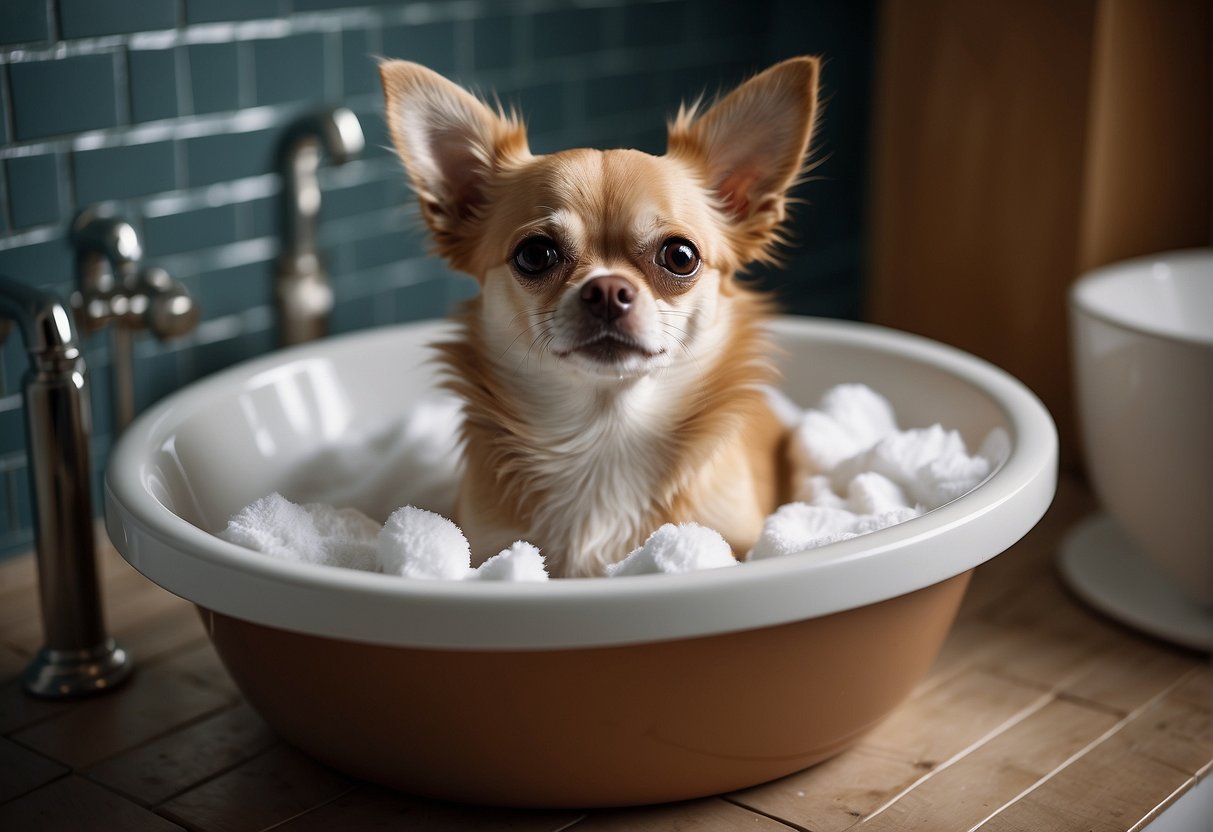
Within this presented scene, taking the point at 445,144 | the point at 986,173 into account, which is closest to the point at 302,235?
the point at 445,144

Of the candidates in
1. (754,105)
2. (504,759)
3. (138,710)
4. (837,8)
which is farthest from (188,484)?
(837,8)

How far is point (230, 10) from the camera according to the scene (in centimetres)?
195

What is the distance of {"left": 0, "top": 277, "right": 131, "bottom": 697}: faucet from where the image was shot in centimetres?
146

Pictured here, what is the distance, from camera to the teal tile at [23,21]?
5.60 feet

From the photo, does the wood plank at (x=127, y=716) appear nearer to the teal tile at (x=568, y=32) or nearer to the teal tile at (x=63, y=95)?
the teal tile at (x=63, y=95)

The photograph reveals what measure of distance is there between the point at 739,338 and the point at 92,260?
0.92 m

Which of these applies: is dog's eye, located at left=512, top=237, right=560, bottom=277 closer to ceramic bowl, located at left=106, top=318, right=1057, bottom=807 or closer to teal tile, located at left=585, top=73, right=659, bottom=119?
ceramic bowl, located at left=106, top=318, right=1057, bottom=807

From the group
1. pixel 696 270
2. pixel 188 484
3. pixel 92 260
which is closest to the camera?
pixel 696 270

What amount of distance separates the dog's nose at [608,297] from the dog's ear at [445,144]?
28cm

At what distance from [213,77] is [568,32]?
0.73m

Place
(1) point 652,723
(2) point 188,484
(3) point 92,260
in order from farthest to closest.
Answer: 1. (3) point 92,260
2. (2) point 188,484
3. (1) point 652,723

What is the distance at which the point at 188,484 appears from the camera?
149cm

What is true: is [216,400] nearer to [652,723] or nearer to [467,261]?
[467,261]

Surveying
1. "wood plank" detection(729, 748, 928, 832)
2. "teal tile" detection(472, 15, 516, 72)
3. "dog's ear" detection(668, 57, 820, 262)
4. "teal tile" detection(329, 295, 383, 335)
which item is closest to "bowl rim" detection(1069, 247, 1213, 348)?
"dog's ear" detection(668, 57, 820, 262)
